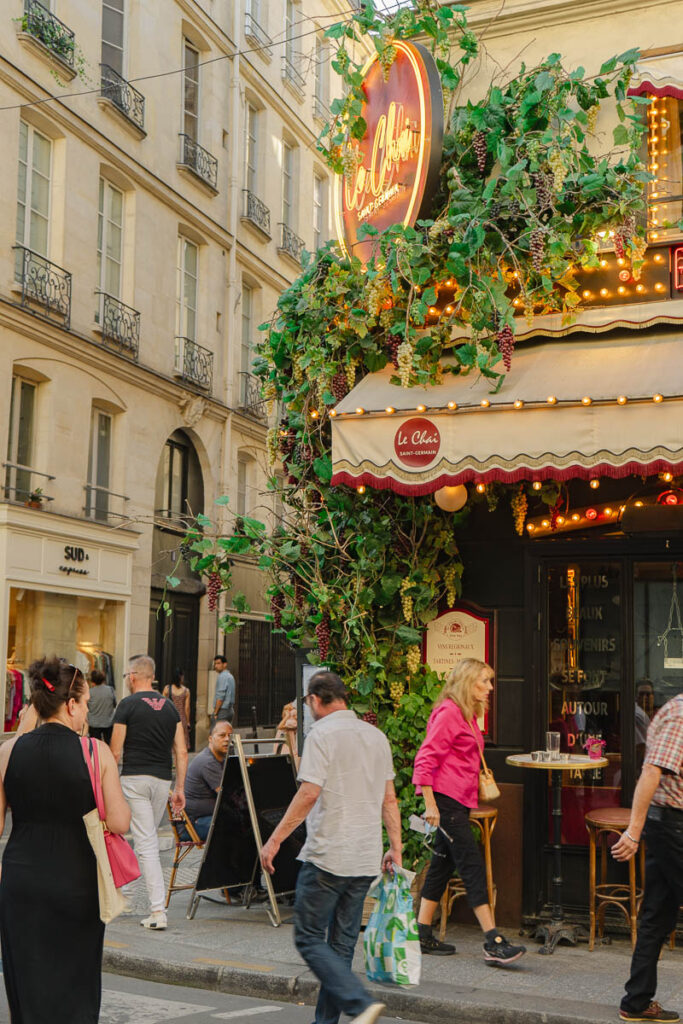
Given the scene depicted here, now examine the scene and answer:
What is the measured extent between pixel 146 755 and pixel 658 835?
4.17 metres

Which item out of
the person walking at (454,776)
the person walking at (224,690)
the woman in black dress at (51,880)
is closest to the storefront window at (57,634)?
the person walking at (224,690)

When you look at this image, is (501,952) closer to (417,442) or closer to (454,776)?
(454,776)

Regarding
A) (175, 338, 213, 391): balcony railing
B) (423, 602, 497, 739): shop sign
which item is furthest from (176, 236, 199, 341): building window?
(423, 602, 497, 739): shop sign

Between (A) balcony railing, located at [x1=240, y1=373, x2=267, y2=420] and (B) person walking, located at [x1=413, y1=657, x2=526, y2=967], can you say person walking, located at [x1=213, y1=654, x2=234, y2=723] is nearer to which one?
(A) balcony railing, located at [x1=240, y1=373, x2=267, y2=420]

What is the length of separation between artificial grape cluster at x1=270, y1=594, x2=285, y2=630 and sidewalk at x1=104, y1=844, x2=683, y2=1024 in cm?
A: 224

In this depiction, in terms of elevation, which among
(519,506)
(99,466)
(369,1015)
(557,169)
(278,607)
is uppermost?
(99,466)

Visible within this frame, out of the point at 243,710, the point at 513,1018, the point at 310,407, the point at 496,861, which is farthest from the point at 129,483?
the point at 513,1018

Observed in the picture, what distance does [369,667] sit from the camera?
28.1 ft

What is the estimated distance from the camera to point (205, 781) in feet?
30.8

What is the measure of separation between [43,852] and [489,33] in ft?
23.7

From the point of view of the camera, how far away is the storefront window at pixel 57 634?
59.4ft

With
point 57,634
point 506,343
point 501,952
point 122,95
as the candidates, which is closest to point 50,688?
point 501,952

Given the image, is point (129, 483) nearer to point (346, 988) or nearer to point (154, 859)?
point (154, 859)

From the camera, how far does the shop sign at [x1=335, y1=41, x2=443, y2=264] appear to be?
8.41m
